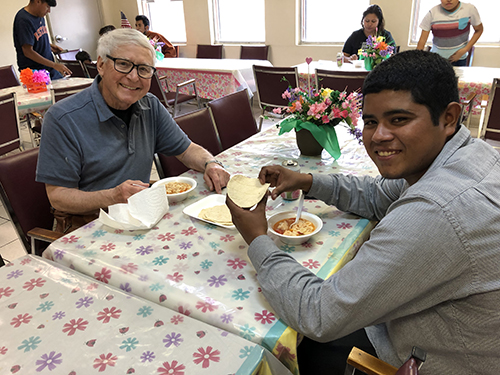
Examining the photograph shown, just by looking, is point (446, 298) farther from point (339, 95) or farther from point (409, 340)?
point (339, 95)

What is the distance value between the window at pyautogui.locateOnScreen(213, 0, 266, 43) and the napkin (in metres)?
5.67

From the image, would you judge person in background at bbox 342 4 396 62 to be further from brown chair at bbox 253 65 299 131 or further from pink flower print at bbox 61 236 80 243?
pink flower print at bbox 61 236 80 243

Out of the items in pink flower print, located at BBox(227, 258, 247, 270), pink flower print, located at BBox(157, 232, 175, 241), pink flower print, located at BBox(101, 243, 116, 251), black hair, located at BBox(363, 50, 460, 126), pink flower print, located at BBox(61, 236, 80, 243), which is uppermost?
black hair, located at BBox(363, 50, 460, 126)

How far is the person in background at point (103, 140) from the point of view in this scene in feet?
4.26

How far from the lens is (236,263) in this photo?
99 centimetres

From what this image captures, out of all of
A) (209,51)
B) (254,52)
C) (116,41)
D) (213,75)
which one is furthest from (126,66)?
(209,51)

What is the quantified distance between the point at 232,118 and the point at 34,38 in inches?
107

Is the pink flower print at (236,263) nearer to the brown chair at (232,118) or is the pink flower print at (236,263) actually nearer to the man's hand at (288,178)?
the man's hand at (288,178)

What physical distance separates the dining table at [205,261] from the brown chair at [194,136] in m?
0.51

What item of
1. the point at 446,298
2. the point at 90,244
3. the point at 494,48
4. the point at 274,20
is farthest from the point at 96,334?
the point at 274,20

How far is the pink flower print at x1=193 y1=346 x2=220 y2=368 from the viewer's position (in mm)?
699

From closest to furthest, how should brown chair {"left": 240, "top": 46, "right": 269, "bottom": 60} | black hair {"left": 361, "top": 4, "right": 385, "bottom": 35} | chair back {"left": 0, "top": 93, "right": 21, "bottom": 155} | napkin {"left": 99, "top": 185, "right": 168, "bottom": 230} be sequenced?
1. napkin {"left": 99, "top": 185, "right": 168, "bottom": 230}
2. chair back {"left": 0, "top": 93, "right": 21, "bottom": 155}
3. black hair {"left": 361, "top": 4, "right": 385, "bottom": 35}
4. brown chair {"left": 240, "top": 46, "right": 269, "bottom": 60}

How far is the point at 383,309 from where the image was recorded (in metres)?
0.70

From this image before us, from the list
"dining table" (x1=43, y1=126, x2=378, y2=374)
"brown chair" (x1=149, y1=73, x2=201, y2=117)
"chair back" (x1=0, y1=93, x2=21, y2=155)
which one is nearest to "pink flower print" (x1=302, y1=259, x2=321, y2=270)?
"dining table" (x1=43, y1=126, x2=378, y2=374)
